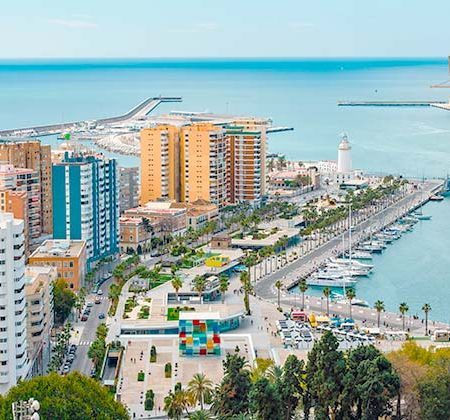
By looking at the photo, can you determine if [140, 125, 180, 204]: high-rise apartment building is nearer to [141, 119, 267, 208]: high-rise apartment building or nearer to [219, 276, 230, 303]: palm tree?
[141, 119, 267, 208]: high-rise apartment building

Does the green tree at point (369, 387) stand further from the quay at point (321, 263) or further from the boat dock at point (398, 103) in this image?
the boat dock at point (398, 103)

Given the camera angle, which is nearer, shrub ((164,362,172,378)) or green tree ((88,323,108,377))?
shrub ((164,362,172,378))

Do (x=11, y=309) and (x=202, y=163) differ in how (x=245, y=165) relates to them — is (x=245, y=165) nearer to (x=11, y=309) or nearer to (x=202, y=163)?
(x=202, y=163)

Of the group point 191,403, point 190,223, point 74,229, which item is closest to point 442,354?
point 191,403

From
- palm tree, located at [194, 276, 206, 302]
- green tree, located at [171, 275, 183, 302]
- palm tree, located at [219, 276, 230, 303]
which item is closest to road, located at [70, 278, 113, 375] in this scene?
green tree, located at [171, 275, 183, 302]

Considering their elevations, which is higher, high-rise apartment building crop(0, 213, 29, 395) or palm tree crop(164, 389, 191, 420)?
high-rise apartment building crop(0, 213, 29, 395)

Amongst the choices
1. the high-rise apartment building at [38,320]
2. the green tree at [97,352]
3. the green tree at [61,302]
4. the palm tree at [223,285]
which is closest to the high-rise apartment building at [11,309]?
the high-rise apartment building at [38,320]
